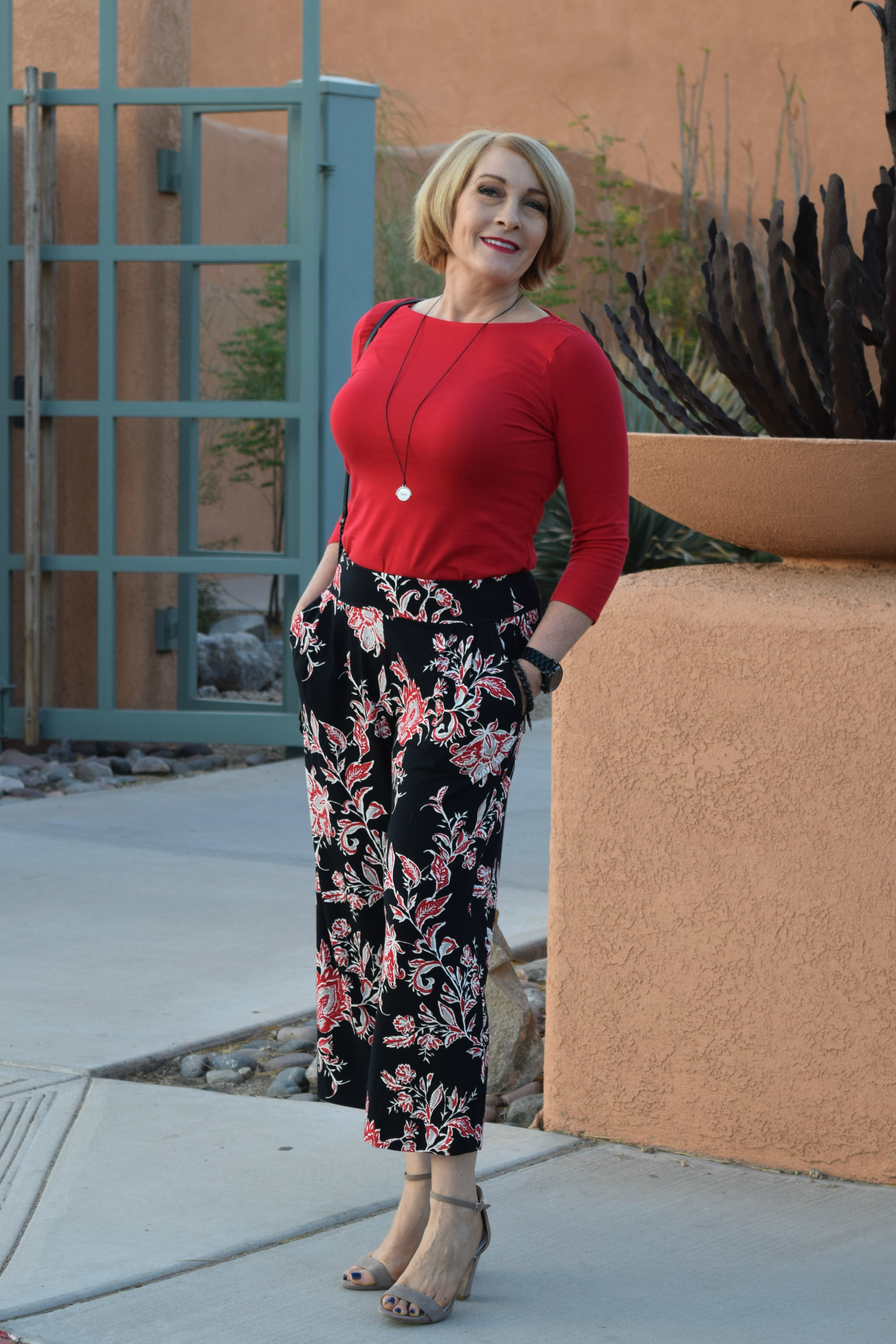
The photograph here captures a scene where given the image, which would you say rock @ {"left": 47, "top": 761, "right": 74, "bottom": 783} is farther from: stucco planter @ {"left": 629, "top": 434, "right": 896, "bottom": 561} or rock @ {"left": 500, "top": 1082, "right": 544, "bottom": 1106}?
→ stucco planter @ {"left": 629, "top": 434, "right": 896, "bottom": 561}

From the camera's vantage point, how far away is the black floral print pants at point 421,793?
2656 mm

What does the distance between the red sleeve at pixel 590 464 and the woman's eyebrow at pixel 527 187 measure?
242 mm

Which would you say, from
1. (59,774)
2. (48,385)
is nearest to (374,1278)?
(59,774)

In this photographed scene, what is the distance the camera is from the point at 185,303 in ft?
26.0

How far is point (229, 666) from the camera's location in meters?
9.88

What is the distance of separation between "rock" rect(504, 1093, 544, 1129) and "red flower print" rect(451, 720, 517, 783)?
4.07ft

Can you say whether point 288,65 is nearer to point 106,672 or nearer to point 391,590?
point 106,672

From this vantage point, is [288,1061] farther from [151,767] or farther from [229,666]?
[229,666]

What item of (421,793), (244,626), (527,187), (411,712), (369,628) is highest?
(527,187)

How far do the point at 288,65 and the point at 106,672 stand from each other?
47.0ft

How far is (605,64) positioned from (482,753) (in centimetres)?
1712

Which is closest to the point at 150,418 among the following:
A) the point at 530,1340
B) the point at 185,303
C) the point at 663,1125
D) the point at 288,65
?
the point at 185,303

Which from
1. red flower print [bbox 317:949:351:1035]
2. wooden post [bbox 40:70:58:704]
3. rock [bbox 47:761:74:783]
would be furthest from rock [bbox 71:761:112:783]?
red flower print [bbox 317:949:351:1035]

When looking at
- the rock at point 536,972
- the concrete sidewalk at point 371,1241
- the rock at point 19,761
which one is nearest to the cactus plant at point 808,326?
the concrete sidewalk at point 371,1241
